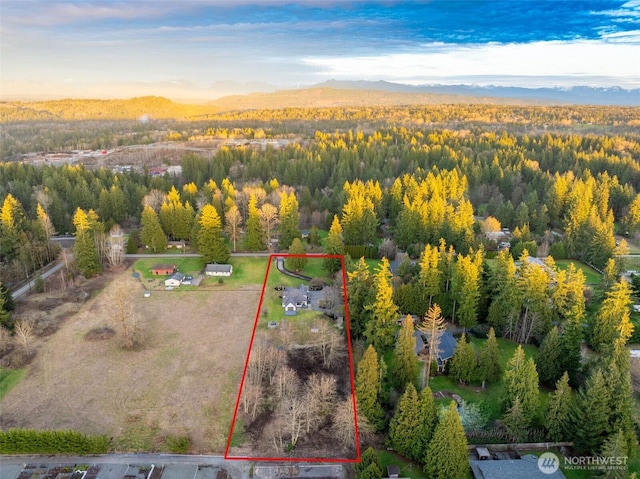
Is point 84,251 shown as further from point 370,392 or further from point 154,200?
point 370,392

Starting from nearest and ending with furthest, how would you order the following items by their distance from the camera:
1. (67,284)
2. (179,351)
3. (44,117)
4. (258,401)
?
(258,401) < (179,351) < (67,284) < (44,117)

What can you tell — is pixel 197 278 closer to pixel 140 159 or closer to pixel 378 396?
pixel 378 396

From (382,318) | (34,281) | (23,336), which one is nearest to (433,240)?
(382,318)

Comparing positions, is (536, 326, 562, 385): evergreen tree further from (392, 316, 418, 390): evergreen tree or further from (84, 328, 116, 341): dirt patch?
(84, 328, 116, 341): dirt patch

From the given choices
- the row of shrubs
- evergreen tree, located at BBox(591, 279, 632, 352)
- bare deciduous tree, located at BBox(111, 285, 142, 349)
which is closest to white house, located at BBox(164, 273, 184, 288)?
bare deciduous tree, located at BBox(111, 285, 142, 349)

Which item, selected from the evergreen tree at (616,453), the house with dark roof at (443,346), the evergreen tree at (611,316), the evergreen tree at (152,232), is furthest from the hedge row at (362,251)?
the evergreen tree at (616,453)

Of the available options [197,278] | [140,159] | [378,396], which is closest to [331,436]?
[378,396]

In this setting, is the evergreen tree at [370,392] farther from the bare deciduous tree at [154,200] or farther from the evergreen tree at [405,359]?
the bare deciduous tree at [154,200]
